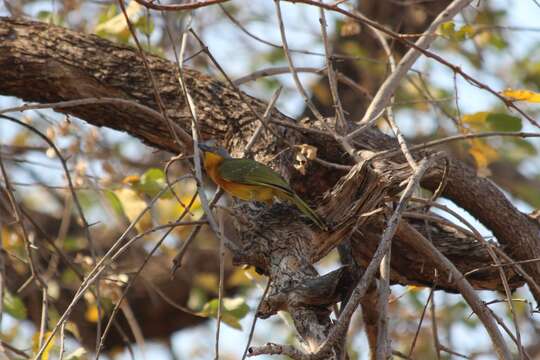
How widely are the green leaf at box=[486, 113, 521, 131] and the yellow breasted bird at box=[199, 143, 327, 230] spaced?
1.20m

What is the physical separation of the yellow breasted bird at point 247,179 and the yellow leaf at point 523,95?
0.98 metres

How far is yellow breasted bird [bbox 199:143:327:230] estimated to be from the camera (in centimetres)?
336

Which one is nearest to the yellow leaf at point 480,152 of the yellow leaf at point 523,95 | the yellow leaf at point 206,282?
the yellow leaf at point 523,95

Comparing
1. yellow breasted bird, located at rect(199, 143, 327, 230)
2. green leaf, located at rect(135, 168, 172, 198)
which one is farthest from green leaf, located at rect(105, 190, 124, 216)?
yellow breasted bird, located at rect(199, 143, 327, 230)

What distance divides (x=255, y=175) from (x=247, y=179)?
43mm

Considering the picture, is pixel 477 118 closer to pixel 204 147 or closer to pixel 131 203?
pixel 204 147

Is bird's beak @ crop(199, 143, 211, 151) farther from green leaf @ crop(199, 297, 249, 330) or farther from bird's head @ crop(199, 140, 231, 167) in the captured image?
green leaf @ crop(199, 297, 249, 330)

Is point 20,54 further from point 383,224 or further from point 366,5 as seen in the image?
point 366,5

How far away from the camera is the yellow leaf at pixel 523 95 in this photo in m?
3.24

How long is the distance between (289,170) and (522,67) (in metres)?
4.74

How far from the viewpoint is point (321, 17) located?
3.26 meters

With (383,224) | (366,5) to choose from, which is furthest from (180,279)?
(383,224)

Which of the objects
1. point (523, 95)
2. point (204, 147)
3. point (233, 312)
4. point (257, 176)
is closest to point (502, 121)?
point (523, 95)

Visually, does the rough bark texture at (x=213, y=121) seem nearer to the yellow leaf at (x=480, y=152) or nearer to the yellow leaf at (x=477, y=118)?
the yellow leaf at (x=480, y=152)
